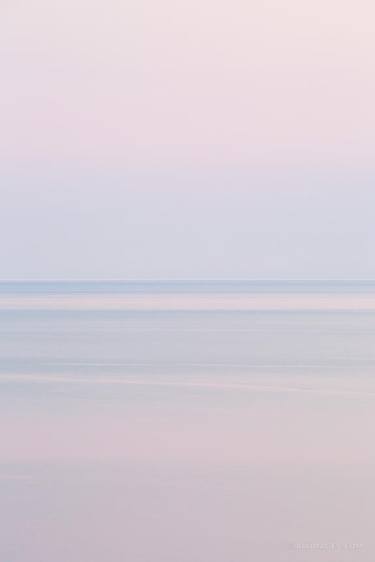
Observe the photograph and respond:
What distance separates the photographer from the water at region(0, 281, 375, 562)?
12.4 ft

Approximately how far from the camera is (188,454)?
5410mm

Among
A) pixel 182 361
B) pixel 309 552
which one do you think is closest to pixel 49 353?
pixel 182 361

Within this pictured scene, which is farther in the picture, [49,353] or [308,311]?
[308,311]

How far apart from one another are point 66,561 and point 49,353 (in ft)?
27.6

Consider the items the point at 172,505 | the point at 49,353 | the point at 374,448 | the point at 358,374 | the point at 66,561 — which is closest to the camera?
the point at 66,561

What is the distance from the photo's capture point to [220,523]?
3965 millimetres

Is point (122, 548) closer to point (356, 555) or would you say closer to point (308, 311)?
point (356, 555)

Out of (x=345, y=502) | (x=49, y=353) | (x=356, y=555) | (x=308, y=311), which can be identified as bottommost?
(x=308, y=311)

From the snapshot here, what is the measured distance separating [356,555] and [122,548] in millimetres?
777

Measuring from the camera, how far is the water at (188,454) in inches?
149

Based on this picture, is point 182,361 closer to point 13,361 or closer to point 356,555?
point 13,361

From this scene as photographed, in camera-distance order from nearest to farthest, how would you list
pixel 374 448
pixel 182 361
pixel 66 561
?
pixel 66 561 < pixel 374 448 < pixel 182 361

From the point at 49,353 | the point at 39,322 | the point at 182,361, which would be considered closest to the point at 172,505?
the point at 182,361

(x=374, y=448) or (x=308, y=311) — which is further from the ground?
(x=374, y=448)
